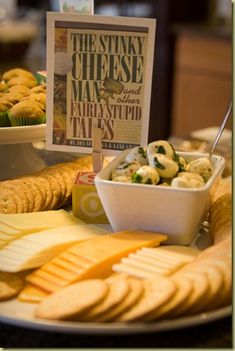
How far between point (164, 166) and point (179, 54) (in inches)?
138

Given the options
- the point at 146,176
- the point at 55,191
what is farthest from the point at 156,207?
the point at 55,191

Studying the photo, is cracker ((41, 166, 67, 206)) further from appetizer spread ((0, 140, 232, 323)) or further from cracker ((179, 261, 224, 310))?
cracker ((179, 261, 224, 310))

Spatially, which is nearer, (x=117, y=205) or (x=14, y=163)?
(x=117, y=205)

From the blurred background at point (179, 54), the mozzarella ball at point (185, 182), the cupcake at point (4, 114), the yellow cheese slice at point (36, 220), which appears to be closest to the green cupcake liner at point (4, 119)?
the cupcake at point (4, 114)

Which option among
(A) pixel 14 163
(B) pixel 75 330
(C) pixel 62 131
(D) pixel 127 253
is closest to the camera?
(B) pixel 75 330

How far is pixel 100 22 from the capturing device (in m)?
1.30

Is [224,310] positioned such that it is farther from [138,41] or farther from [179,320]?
[138,41]

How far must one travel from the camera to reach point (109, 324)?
0.92 meters

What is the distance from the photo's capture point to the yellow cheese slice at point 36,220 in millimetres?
1225

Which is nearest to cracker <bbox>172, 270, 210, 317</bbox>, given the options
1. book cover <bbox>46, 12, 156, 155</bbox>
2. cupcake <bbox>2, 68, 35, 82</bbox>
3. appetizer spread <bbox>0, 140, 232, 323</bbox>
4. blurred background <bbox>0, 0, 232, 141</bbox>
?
appetizer spread <bbox>0, 140, 232, 323</bbox>

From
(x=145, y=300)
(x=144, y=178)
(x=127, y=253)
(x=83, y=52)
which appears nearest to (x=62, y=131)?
(x=83, y=52)

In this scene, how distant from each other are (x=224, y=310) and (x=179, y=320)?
0.26 ft

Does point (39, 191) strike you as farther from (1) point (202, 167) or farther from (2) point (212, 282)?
(2) point (212, 282)

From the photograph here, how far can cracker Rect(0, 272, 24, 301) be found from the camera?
1031mm
